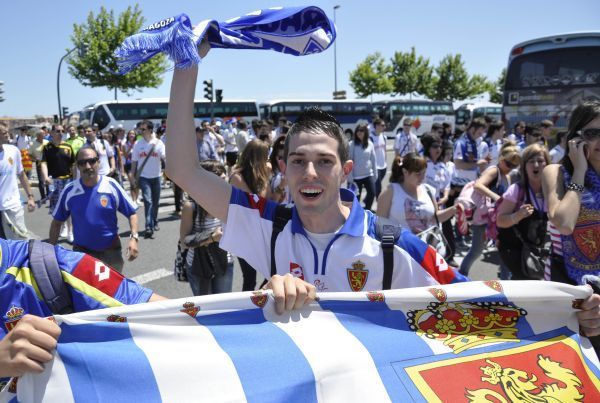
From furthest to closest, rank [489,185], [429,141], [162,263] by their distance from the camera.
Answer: [162,263] < [429,141] < [489,185]

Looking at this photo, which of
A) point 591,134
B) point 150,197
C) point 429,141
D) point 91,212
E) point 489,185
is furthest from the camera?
point 150,197

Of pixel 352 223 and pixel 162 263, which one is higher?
pixel 352 223

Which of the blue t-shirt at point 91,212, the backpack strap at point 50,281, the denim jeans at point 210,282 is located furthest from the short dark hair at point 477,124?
the backpack strap at point 50,281

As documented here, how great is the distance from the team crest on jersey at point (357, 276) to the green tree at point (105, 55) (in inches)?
1327

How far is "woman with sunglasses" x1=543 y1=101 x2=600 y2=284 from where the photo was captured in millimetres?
2500

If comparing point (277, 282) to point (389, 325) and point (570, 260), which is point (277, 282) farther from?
point (570, 260)

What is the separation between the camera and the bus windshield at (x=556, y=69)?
10.2 meters

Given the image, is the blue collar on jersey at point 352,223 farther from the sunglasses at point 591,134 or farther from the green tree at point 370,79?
the green tree at point 370,79

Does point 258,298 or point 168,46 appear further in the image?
point 168,46

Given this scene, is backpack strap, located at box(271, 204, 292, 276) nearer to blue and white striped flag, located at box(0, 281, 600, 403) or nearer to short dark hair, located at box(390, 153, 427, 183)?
blue and white striped flag, located at box(0, 281, 600, 403)

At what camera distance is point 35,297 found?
1720 millimetres

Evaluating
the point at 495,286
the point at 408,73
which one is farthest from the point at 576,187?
the point at 408,73

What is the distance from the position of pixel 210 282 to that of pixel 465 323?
112 inches

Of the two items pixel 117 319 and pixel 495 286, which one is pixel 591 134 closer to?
pixel 495 286
